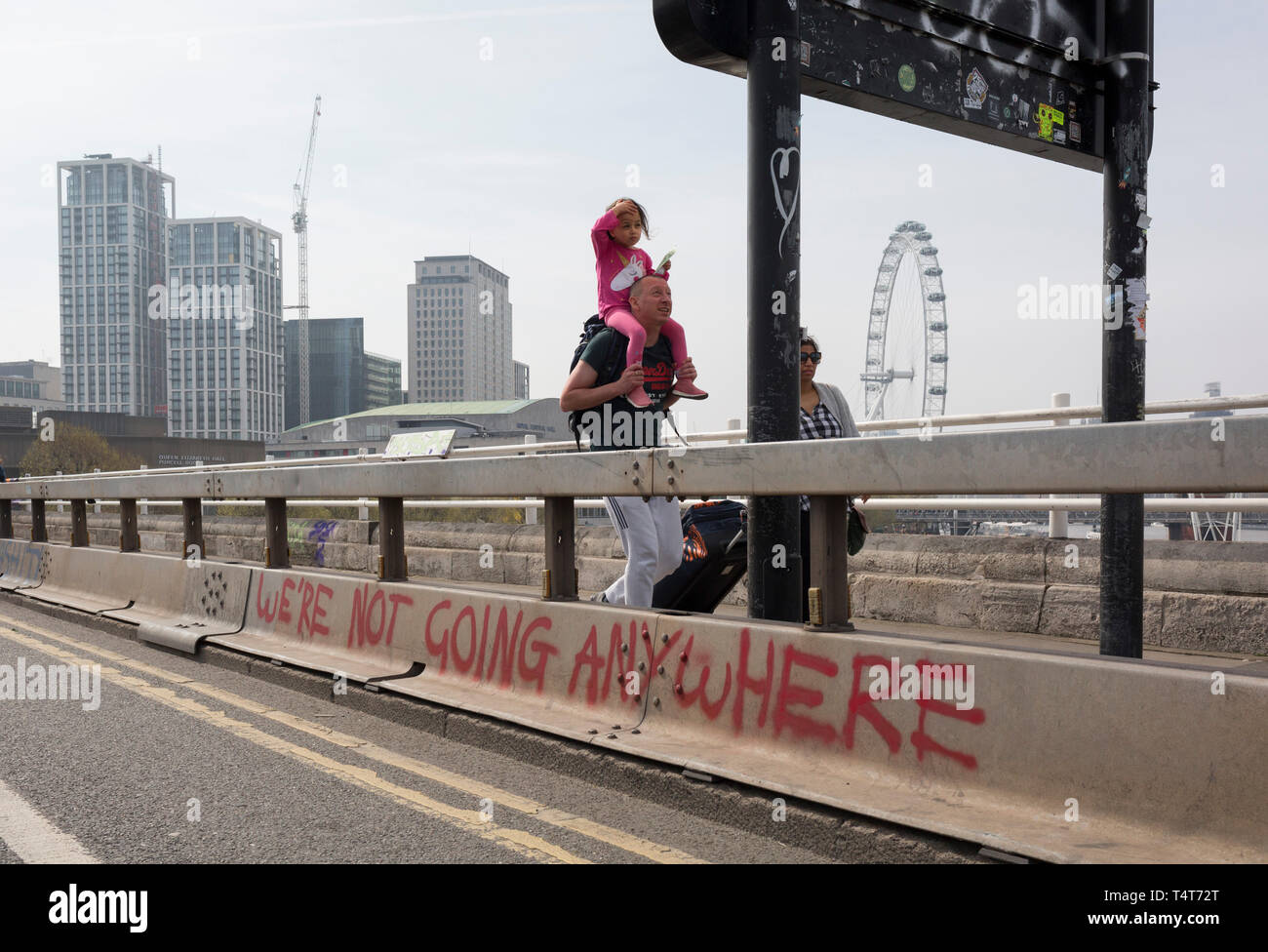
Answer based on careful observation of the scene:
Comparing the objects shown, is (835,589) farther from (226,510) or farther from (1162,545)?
(226,510)

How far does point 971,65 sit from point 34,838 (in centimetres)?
545

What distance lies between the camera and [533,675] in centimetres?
517

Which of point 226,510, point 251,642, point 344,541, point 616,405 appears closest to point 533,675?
point 616,405

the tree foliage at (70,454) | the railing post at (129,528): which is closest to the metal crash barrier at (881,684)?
the railing post at (129,528)

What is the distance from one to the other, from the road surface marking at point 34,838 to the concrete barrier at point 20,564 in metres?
8.41

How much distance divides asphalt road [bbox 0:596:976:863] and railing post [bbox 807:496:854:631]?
0.65 metres

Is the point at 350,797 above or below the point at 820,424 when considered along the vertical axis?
below

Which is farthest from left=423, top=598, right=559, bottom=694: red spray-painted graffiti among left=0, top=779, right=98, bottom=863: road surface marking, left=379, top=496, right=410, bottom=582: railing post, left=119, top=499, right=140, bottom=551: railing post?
left=119, top=499, right=140, bottom=551: railing post

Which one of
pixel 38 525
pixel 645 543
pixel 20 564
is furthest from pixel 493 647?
pixel 20 564

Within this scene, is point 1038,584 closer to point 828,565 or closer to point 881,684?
point 828,565

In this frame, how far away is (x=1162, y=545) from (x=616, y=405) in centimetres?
340

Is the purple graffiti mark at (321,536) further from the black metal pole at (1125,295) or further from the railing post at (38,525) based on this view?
the black metal pole at (1125,295)

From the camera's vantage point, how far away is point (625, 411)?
5426 mm

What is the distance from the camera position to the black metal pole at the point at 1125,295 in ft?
15.9
